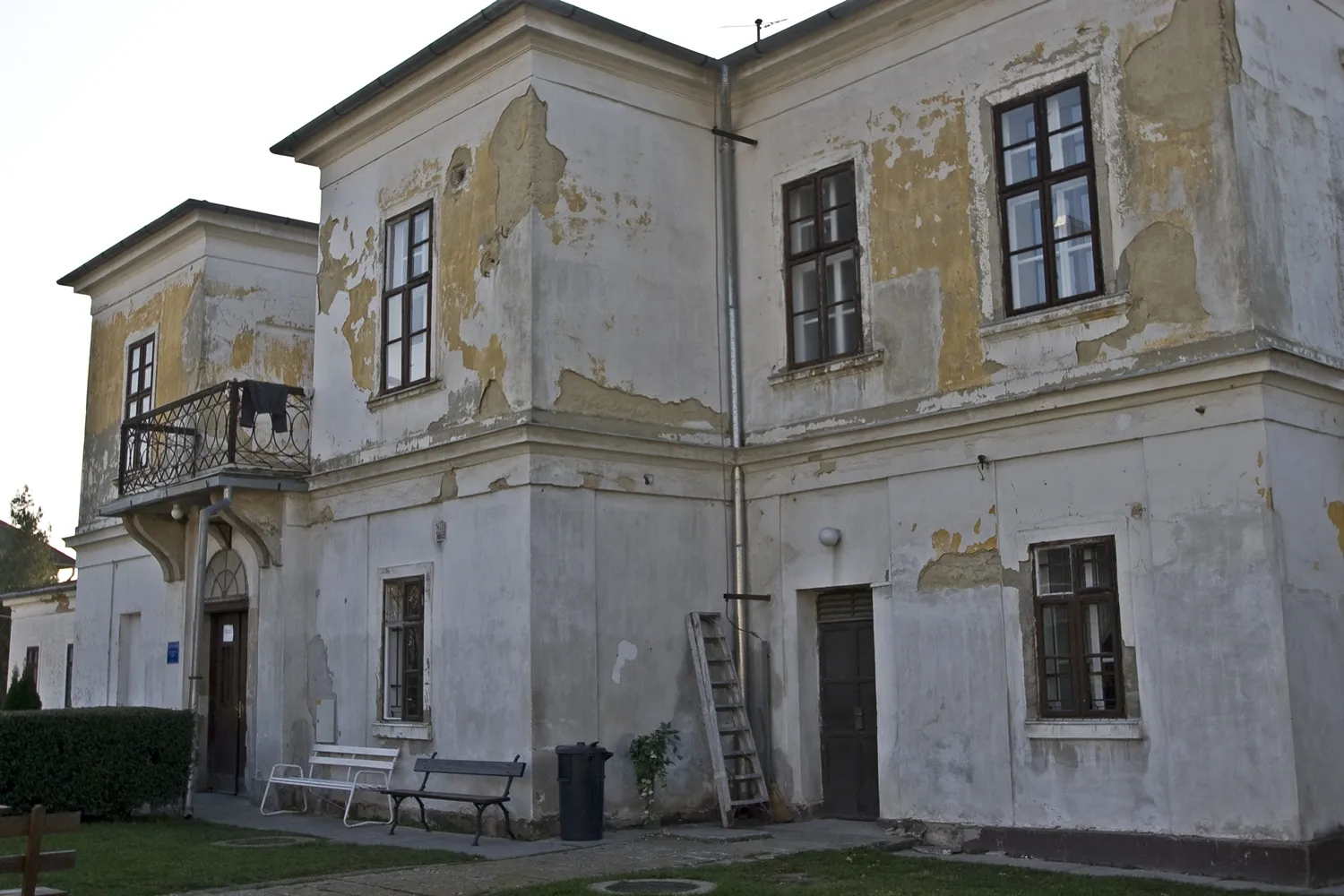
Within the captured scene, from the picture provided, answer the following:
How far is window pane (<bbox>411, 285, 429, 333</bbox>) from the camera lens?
14.9 meters

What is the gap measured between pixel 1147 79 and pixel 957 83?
1934 mm

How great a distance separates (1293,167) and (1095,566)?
3675mm

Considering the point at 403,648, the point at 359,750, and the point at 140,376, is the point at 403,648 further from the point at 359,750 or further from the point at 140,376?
the point at 140,376

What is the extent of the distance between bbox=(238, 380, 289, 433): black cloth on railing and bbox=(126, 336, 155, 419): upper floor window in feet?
17.1

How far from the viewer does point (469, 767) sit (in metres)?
12.7

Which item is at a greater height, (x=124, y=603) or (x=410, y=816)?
(x=124, y=603)

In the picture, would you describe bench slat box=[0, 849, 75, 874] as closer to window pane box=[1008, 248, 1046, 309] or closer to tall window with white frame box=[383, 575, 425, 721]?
tall window with white frame box=[383, 575, 425, 721]

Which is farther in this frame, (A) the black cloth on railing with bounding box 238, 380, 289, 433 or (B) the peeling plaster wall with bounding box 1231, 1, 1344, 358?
(A) the black cloth on railing with bounding box 238, 380, 289, 433

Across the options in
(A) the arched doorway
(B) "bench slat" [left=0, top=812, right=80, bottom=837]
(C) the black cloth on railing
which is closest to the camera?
(B) "bench slat" [left=0, top=812, right=80, bottom=837]

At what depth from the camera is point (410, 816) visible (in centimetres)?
1373

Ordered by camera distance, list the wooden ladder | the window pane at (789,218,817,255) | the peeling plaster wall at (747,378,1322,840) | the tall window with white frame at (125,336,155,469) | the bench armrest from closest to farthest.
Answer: the peeling plaster wall at (747,378,1322,840), the wooden ladder, the window pane at (789,218,817,255), the bench armrest, the tall window with white frame at (125,336,155,469)

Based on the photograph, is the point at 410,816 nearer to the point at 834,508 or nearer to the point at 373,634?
the point at 373,634

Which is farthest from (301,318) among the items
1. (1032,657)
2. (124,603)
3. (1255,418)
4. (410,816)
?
(1255,418)

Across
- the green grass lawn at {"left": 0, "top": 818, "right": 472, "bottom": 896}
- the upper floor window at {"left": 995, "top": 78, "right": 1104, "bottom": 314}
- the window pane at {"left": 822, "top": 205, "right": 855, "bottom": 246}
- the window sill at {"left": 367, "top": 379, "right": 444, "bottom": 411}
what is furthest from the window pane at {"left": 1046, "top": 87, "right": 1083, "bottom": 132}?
the green grass lawn at {"left": 0, "top": 818, "right": 472, "bottom": 896}
